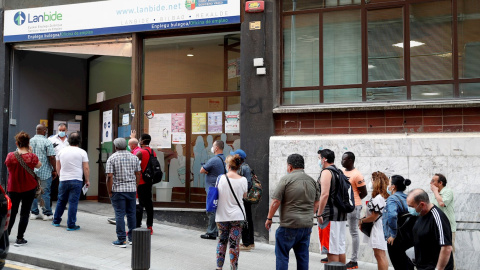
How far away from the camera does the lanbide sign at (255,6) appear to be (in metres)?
10.3

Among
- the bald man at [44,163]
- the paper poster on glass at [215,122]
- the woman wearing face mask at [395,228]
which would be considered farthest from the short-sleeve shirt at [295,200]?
the bald man at [44,163]

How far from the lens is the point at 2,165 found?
40.7ft

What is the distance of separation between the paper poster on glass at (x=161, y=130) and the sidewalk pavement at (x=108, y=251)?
1.88 meters

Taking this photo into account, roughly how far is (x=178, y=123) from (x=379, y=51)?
14.8 ft

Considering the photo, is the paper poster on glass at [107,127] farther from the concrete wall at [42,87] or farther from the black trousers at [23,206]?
A: the black trousers at [23,206]

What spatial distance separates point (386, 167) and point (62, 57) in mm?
9176

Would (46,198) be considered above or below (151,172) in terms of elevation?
below

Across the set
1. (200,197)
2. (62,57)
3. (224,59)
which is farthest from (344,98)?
(62,57)

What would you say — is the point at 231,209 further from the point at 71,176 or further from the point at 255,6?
the point at 255,6

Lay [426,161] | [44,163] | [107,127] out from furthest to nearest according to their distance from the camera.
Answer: [107,127], [44,163], [426,161]

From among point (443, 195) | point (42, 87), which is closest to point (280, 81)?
point (443, 195)

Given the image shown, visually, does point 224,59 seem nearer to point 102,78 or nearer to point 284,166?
point 284,166

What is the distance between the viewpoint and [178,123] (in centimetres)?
1155

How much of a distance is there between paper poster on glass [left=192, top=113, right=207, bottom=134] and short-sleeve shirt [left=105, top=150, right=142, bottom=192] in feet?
9.87
